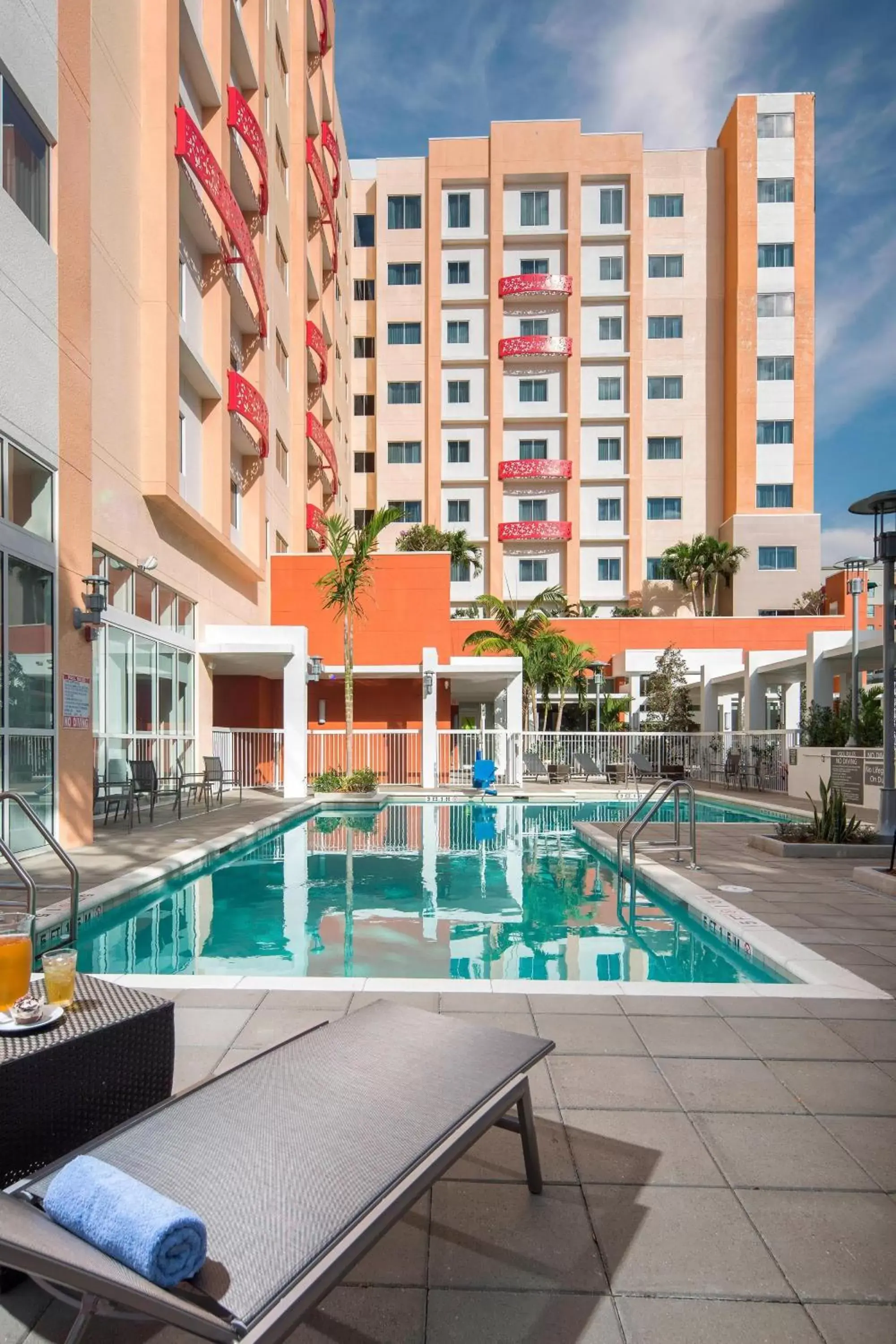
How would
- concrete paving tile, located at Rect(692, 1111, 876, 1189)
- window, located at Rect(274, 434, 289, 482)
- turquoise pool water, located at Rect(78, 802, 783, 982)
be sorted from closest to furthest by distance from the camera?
concrete paving tile, located at Rect(692, 1111, 876, 1189) < turquoise pool water, located at Rect(78, 802, 783, 982) < window, located at Rect(274, 434, 289, 482)

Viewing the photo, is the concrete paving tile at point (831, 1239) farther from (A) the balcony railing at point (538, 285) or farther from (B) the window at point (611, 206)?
(B) the window at point (611, 206)

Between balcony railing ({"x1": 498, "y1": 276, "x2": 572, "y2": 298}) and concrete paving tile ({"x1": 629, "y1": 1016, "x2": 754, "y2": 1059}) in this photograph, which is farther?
balcony railing ({"x1": 498, "y1": 276, "x2": 572, "y2": 298})

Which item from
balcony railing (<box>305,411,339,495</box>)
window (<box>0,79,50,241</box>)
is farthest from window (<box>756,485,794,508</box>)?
window (<box>0,79,50,241</box>)

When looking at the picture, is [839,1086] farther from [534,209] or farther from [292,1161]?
[534,209]

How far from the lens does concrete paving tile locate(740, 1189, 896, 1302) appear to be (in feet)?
6.48

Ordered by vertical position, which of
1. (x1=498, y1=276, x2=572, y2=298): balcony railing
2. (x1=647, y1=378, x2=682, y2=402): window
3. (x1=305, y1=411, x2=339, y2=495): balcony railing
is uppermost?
(x1=498, y1=276, x2=572, y2=298): balcony railing

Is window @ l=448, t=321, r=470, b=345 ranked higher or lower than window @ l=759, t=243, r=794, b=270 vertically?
lower

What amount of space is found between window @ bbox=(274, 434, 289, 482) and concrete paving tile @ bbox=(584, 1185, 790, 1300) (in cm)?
2118

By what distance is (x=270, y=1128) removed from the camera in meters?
1.79

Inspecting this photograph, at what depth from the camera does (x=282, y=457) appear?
22.8 m

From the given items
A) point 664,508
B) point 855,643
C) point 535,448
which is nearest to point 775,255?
point 664,508

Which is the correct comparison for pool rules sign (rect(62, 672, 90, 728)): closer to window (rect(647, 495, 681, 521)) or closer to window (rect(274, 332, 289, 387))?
window (rect(274, 332, 289, 387))

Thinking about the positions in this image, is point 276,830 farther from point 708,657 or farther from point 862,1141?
point 708,657

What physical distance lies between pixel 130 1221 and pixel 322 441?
26.8m
